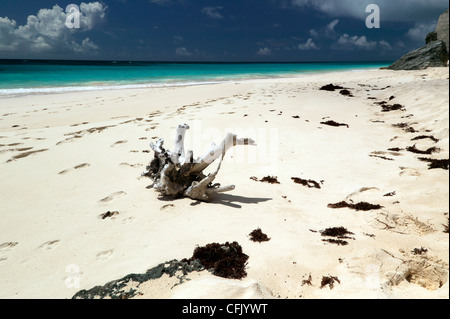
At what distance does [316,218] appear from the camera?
117 inches

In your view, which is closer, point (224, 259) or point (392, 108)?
point (224, 259)

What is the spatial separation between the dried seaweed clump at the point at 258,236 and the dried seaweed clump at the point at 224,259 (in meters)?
0.23

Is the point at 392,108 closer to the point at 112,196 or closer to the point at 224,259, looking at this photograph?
the point at 224,259

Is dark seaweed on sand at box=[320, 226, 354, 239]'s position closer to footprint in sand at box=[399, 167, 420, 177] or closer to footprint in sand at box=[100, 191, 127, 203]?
footprint in sand at box=[399, 167, 420, 177]

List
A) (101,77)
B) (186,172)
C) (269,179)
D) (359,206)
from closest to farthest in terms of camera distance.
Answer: (359,206) < (186,172) < (269,179) < (101,77)

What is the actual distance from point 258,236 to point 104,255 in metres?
1.50

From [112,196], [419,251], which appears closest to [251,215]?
[419,251]

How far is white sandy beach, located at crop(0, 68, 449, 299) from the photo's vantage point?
2.01 metres

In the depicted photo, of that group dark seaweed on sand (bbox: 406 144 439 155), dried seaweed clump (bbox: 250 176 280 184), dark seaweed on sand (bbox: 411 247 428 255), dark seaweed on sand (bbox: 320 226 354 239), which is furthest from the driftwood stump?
dark seaweed on sand (bbox: 406 144 439 155)

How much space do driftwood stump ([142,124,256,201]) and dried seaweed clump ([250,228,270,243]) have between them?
819mm

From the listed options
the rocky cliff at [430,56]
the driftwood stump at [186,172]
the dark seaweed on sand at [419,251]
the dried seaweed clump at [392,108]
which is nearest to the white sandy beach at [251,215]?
the dark seaweed on sand at [419,251]

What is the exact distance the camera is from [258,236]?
2.64 metres
